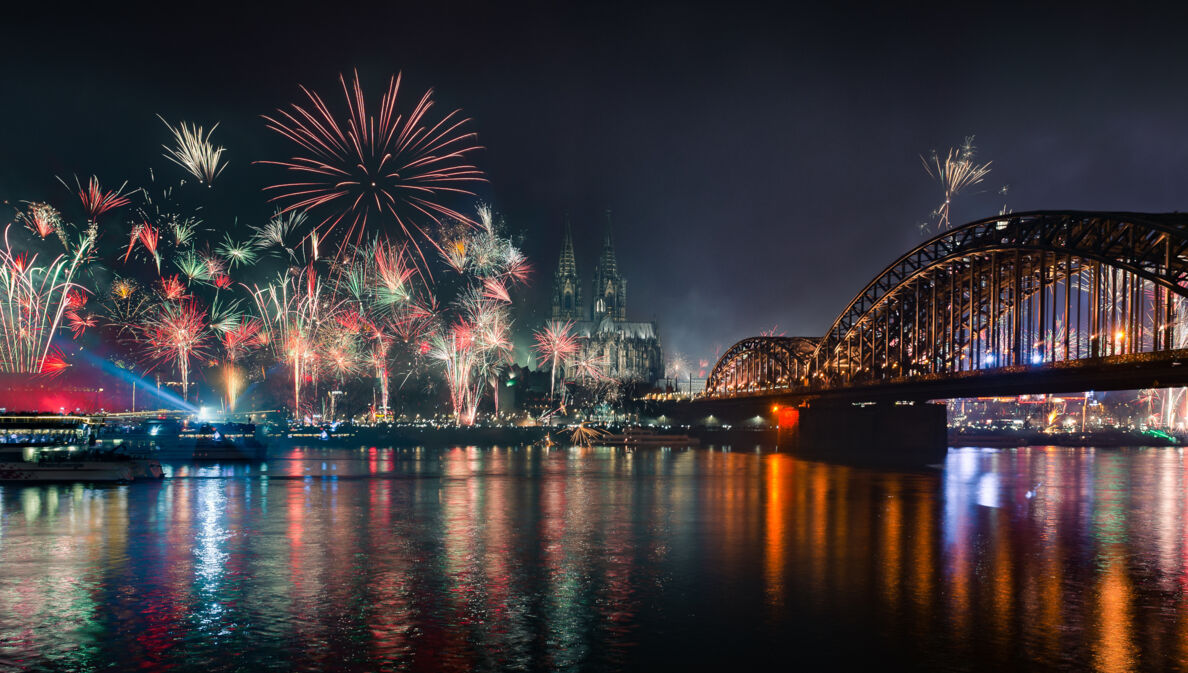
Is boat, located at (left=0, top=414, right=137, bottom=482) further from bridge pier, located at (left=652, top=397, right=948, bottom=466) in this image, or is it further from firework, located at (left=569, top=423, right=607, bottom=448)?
firework, located at (left=569, top=423, right=607, bottom=448)

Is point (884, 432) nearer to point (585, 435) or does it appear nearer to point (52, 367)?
point (585, 435)

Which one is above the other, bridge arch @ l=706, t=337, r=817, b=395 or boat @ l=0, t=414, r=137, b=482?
bridge arch @ l=706, t=337, r=817, b=395

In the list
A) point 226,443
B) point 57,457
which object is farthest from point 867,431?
point 57,457

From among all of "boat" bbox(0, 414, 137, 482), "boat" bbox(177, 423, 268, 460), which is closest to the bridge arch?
"boat" bbox(177, 423, 268, 460)

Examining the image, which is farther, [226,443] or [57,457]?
[226,443]

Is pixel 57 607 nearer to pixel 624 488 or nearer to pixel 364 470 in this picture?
pixel 624 488

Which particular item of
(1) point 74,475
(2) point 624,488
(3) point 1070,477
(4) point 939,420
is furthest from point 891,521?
(4) point 939,420
